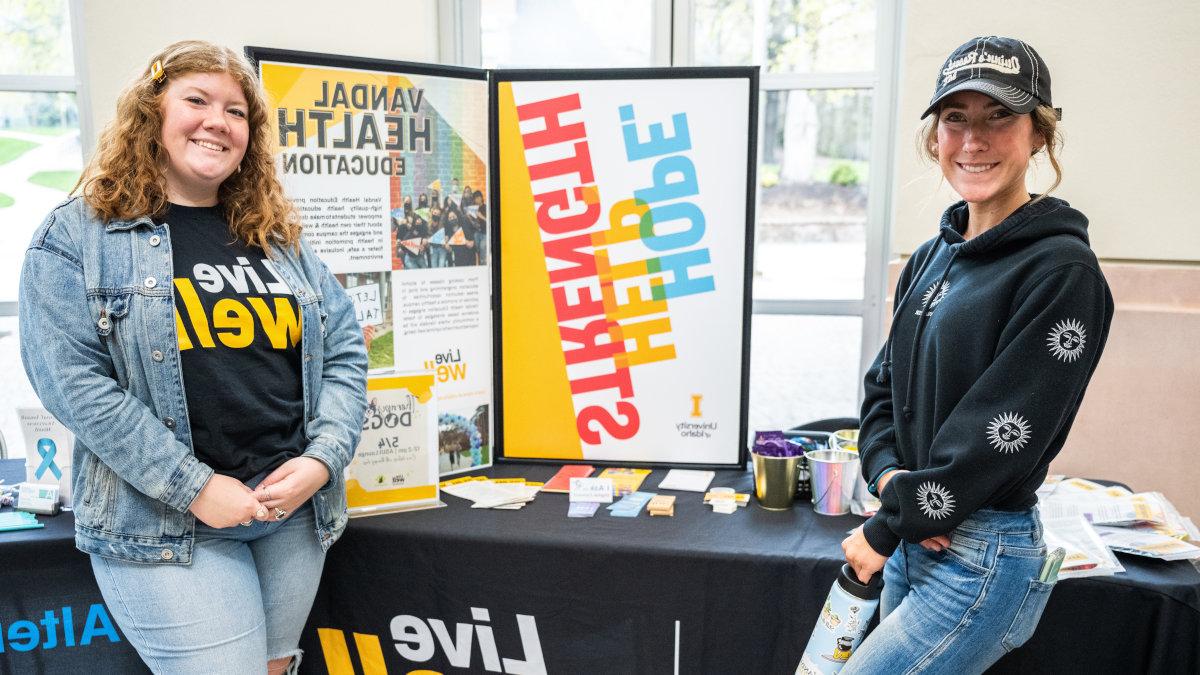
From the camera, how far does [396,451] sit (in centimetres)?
201

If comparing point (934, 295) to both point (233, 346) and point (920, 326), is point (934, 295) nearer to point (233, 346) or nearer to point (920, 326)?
point (920, 326)

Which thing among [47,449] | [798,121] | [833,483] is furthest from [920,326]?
[47,449]

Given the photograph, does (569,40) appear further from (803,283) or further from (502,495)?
(502,495)

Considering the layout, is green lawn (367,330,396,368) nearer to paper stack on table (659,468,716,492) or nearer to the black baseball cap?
Result: paper stack on table (659,468,716,492)

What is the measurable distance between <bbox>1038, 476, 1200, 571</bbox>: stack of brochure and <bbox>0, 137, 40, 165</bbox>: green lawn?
10.7 ft

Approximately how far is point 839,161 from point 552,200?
1.05 metres

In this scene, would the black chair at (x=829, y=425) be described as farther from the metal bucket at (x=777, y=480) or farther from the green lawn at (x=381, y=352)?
the green lawn at (x=381, y=352)

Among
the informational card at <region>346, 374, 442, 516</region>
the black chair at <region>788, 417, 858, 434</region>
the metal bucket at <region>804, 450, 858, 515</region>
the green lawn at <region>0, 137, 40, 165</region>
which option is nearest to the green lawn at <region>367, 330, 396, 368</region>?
the informational card at <region>346, 374, 442, 516</region>

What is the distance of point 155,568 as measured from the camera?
4.64 feet

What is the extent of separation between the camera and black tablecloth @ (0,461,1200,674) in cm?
174

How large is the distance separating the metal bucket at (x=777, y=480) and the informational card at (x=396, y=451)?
0.79 metres

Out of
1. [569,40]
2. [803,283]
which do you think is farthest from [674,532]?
[569,40]

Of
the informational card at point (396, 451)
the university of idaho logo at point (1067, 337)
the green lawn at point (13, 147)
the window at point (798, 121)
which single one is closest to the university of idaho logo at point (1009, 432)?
the university of idaho logo at point (1067, 337)

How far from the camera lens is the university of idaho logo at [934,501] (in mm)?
1149
